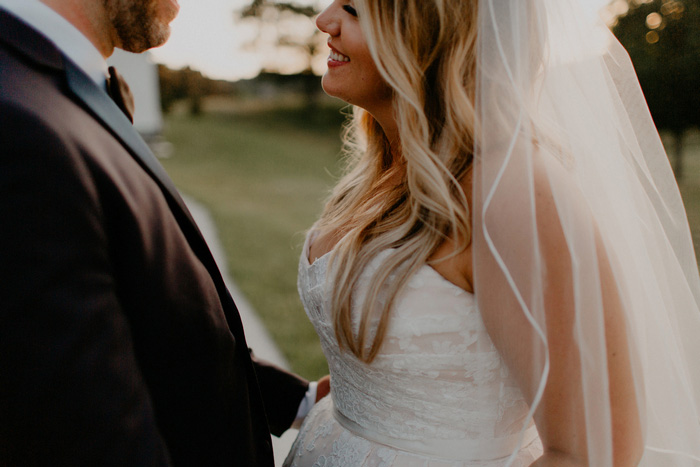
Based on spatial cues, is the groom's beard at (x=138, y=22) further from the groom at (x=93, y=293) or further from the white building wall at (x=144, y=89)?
the white building wall at (x=144, y=89)

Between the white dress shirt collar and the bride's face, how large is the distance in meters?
0.65

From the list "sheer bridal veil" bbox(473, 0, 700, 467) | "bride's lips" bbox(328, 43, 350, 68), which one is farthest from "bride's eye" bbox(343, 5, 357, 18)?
"sheer bridal veil" bbox(473, 0, 700, 467)

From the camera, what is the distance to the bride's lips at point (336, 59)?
170 cm

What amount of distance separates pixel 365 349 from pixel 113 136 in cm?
86

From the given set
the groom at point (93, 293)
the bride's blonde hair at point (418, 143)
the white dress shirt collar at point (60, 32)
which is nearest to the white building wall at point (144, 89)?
the white dress shirt collar at point (60, 32)

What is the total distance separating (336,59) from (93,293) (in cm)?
105

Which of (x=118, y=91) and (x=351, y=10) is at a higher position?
(x=351, y=10)

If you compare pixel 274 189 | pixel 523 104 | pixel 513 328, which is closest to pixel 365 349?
pixel 513 328

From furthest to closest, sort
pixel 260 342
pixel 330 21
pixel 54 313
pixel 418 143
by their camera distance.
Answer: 1. pixel 260 342
2. pixel 330 21
3. pixel 418 143
4. pixel 54 313

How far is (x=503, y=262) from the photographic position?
4.18 feet

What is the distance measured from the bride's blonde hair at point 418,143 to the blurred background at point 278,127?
0.46 metres

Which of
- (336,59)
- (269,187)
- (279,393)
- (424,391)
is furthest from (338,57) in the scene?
(269,187)

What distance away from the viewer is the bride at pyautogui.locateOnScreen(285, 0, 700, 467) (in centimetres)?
129

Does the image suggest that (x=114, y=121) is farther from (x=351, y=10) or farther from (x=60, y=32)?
(x=351, y=10)
